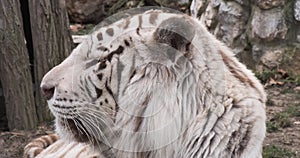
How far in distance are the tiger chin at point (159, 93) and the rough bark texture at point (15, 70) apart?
2674mm

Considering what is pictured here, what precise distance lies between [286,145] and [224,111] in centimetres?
260

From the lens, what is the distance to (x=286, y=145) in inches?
185

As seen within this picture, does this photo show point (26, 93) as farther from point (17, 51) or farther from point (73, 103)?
point (73, 103)

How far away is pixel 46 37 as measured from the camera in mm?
5059

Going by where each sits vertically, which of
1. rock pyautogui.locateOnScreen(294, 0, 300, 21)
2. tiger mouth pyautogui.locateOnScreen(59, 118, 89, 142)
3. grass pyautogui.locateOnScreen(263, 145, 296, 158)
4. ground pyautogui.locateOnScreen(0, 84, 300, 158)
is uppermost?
tiger mouth pyautogui.locateOnScreen(59, 118, 89, 142)

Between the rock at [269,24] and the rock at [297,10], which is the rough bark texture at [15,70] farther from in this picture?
the rock at [297,10]

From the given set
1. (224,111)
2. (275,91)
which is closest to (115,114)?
(224,111)

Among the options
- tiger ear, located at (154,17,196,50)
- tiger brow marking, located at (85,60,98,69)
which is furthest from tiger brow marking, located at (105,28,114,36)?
tiger ear, located at (154,17,196,50)

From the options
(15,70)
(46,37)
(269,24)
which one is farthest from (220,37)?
(15,70)

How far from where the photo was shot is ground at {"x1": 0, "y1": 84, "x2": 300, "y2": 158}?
4.59 m

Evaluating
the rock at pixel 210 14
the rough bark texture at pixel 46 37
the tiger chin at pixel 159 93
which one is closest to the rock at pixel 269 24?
the rock at pixel 210 14

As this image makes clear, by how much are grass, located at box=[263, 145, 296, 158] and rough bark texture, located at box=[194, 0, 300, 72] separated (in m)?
1.76

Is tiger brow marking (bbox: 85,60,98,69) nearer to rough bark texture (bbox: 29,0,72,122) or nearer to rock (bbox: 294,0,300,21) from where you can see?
rough bark texture (bbox: 29,0,72,122)

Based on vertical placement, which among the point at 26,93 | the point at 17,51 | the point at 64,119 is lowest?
the point at 26,93
